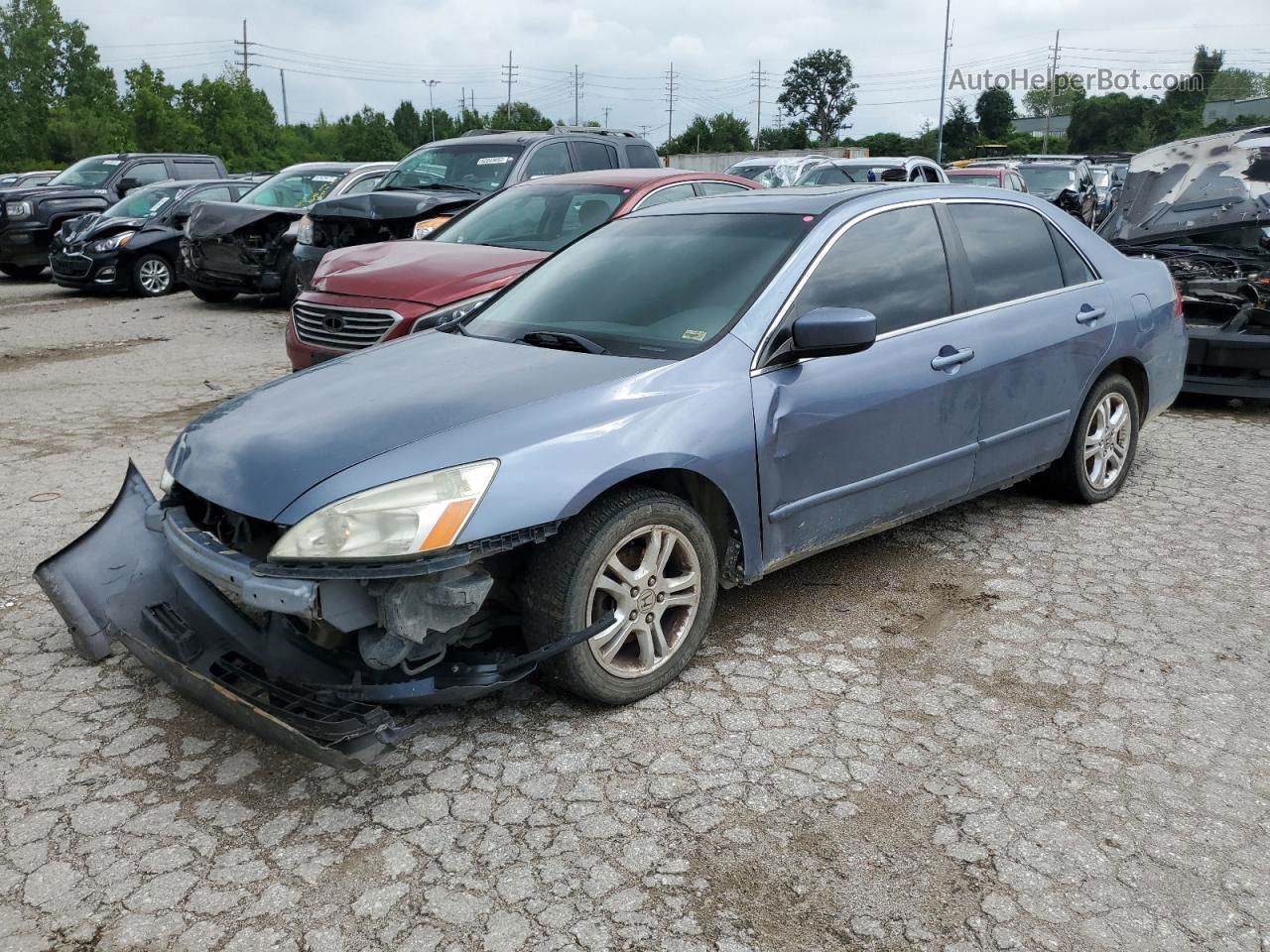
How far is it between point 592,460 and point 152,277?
14.3 metres

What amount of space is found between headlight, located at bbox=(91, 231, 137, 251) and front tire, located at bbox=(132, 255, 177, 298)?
1.00 feet

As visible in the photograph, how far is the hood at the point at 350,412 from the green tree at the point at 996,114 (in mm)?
92965

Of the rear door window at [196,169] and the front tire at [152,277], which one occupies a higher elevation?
the rear door window at [196,169]

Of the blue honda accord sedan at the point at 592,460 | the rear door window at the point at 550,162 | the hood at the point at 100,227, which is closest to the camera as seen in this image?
the blue honda accord sedan at the point at 592,460

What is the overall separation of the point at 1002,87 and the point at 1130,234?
8473 cm

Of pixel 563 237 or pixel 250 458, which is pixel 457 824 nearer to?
pixel 250 458

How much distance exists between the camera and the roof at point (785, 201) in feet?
14.0

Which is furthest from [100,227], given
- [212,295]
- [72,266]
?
[212,295]

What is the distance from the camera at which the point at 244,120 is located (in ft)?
210

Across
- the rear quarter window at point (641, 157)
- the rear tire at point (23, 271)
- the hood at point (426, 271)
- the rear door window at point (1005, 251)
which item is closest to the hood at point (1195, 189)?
the rear door window at point (1005, 251)

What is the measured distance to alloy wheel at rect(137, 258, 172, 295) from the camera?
15383 millimetres

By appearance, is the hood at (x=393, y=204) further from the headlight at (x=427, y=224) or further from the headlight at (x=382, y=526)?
the headlight at (x=382, y=526)

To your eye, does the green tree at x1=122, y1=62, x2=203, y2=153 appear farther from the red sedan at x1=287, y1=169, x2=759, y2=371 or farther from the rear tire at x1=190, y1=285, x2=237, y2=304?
the red sedan at x1=287, y1=169, x2=759, y2=371

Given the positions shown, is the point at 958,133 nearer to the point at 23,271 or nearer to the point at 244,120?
the point at 244,120
